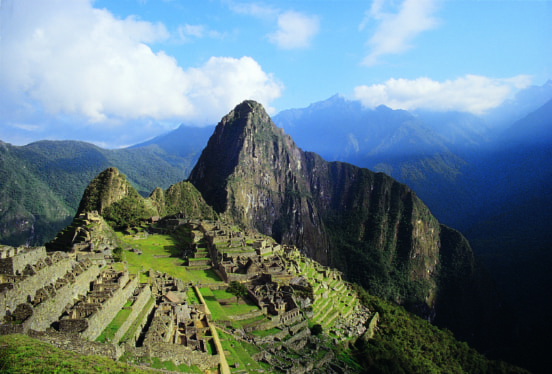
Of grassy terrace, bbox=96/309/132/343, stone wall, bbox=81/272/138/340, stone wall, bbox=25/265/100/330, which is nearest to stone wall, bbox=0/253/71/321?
stone wall, bbox=25/265/100/330

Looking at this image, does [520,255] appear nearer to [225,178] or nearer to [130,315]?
[225,178]

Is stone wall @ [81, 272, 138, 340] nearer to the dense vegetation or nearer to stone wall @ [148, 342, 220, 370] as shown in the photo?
stone wall @ [148, 342, 220, 370]

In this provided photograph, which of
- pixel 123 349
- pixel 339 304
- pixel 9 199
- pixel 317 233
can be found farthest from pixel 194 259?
pixel 317 233

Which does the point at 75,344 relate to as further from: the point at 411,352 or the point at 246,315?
the point at 411,352

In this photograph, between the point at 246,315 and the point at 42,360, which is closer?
the point at 42,360

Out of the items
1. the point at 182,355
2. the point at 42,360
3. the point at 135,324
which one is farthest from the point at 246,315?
the point at 42,360

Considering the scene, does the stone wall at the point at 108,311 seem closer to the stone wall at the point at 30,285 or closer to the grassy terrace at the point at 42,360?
the grassy terrace at the point at 42,360
